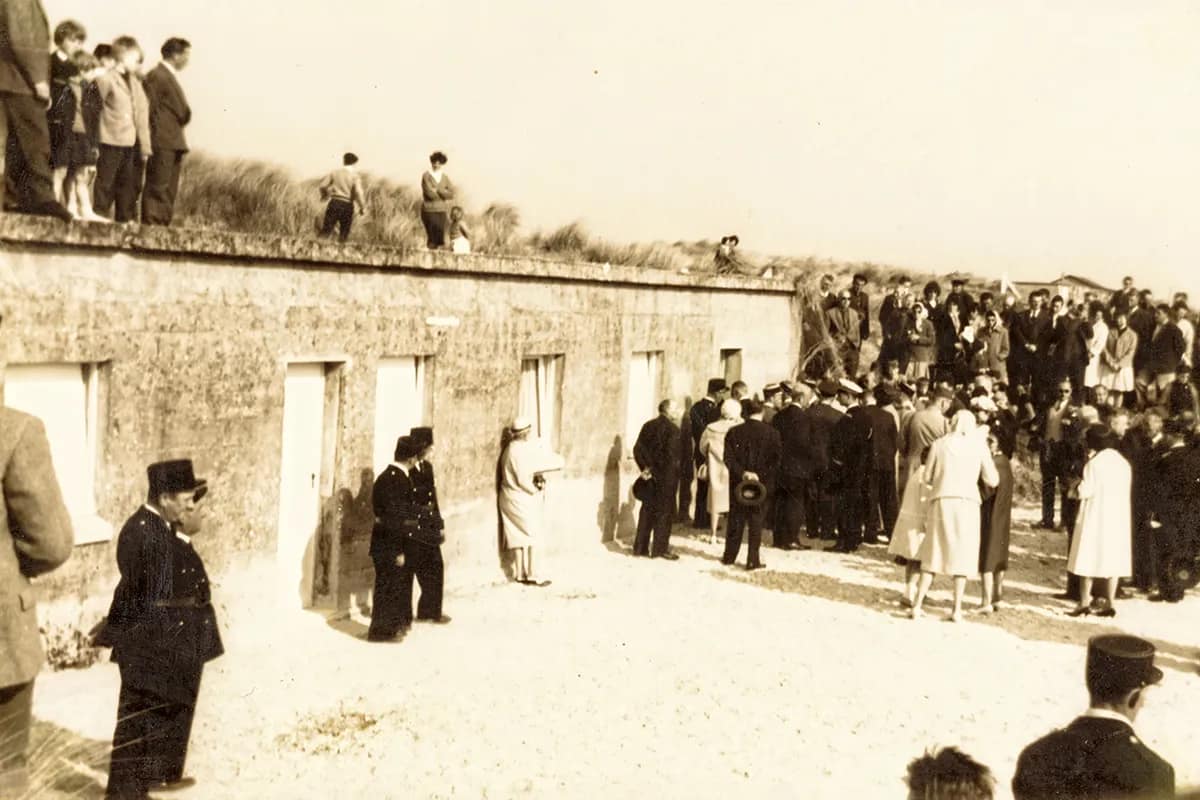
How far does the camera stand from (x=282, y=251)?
10266 mm

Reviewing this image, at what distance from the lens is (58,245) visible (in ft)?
27.5

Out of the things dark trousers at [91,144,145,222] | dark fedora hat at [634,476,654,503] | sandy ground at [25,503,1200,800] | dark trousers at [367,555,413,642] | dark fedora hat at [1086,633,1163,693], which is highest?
dark trousers at [91,144,145,222]

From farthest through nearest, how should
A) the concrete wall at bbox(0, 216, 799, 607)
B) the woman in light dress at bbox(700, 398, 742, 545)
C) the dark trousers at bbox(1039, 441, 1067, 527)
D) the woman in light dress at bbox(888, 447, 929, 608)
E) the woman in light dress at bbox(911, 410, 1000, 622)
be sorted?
the dark trousers at bbox(1039, 441, 1067, 527), the woman in light dress at bbox(700, 398, 742, 545), the woman in light dress at bbox(888, 447, 929, 608), the woman in light dress at bbox(911, 410, 1000, 622), the concrete wall at bbox(0, 216, 799, 607)

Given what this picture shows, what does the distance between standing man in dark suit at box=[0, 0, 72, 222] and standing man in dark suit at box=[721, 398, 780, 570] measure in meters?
8.35

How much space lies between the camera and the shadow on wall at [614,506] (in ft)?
53.2

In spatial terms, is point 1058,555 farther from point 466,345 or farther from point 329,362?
point 329,362

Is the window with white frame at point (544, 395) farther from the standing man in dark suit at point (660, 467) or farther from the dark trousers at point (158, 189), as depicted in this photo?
the dark trousers at point (158, 189)

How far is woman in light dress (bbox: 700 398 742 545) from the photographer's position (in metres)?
15.8

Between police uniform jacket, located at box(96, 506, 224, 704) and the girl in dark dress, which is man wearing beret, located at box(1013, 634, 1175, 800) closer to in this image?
police uniform jacket, located at box(96, 506, 224, 704)

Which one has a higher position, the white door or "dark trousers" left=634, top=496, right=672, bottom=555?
the white door

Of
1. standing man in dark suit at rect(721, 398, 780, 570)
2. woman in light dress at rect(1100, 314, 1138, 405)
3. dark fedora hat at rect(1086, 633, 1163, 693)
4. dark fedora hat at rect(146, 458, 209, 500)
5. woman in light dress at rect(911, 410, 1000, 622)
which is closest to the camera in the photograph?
dark fedora hat at rect(1086, 633, 1163, 693)

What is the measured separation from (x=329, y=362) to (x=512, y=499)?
2999 mm

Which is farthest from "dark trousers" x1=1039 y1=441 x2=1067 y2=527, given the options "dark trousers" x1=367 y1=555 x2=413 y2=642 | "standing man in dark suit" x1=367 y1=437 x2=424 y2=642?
"dark trousers" x1=367 y1=555 x2=413 y2=642

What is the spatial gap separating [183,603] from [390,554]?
3.97 meters
